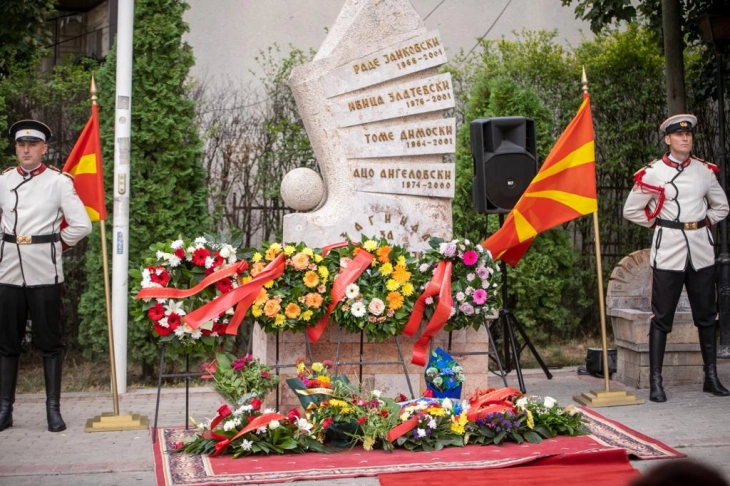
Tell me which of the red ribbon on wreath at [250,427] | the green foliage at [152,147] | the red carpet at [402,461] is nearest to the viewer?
the red carpet at [402,461]

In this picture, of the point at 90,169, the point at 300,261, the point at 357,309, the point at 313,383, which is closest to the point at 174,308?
the point at 300,261

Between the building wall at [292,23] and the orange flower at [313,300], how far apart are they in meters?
8.16

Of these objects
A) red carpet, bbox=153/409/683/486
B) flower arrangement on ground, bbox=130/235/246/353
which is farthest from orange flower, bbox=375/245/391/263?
red carpet, bbox=153/409/683/486

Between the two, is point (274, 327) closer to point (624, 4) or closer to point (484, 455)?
point (484, 455)

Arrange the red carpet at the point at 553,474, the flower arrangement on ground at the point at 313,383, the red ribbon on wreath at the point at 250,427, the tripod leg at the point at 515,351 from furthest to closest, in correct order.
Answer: the tripod leg at the point at 515,351, the flower arrangement on ground at the point at 313,383, the red ribbon on wreath at the point at 250,427, the red carpet at the point at 553,474

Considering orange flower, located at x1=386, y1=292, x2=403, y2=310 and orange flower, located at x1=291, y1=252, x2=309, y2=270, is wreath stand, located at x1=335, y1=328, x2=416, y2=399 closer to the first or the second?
orange flower, located at x1=386, y1=292, x2=403, y2=310

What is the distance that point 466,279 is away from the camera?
716 cm

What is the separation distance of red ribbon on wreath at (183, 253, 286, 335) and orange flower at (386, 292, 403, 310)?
2.52ft

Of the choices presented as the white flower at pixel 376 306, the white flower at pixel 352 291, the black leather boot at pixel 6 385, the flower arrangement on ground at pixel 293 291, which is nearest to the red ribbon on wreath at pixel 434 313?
the white flower at pixel 376 306

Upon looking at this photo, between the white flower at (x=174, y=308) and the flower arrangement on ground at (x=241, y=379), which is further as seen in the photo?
the white flower at (x=174, y=308)

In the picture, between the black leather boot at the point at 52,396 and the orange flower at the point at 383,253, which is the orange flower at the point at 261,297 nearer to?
the orange flower at the point at 383,253

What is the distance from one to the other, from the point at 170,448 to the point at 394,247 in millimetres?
2061

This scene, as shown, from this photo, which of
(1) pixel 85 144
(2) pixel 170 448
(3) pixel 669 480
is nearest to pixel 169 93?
(1) pixel 85 144

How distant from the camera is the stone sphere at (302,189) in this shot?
25.4 ft
